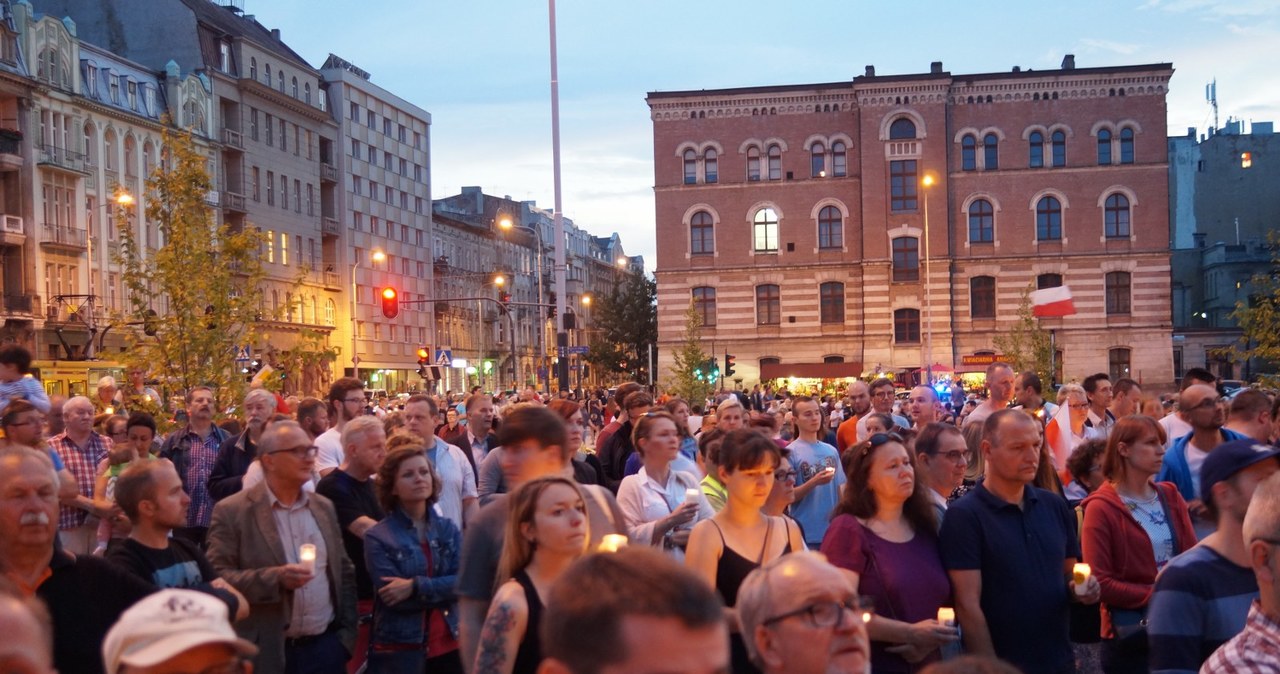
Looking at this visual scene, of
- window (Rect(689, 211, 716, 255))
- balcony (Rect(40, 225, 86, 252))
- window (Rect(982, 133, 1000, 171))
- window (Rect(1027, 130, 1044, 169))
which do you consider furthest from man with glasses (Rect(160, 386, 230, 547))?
window (Rect(1027, 130, 1044, 169))

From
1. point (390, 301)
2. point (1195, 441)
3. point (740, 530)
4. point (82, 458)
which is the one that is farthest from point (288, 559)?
point (390, 301)

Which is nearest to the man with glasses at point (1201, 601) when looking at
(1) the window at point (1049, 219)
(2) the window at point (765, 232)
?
(2) the window at point (765, 232)

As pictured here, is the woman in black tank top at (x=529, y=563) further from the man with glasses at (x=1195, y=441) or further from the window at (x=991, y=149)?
the window at (x=991, y=149)

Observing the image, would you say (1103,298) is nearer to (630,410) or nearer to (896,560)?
(630,410)

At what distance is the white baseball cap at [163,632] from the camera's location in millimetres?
3092

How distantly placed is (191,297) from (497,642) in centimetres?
1735

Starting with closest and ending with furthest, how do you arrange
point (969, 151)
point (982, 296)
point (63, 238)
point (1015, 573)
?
point (1015, 573) → point (63, 238) → point (969, 151) → point (982, 296)

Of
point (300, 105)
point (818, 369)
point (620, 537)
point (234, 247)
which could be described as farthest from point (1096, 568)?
point (300, 105)

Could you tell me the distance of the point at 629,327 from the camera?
90625 mm

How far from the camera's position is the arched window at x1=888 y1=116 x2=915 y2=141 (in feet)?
207

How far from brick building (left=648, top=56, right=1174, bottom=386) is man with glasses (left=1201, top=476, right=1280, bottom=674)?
58.6 metres

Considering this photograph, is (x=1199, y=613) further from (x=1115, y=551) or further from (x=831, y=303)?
(x=831, y=303)

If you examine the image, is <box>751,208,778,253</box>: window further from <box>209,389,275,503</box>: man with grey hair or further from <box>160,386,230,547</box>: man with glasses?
<box>209,389,275,503</box>: man with grey hair

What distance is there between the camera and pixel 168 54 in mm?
63594
